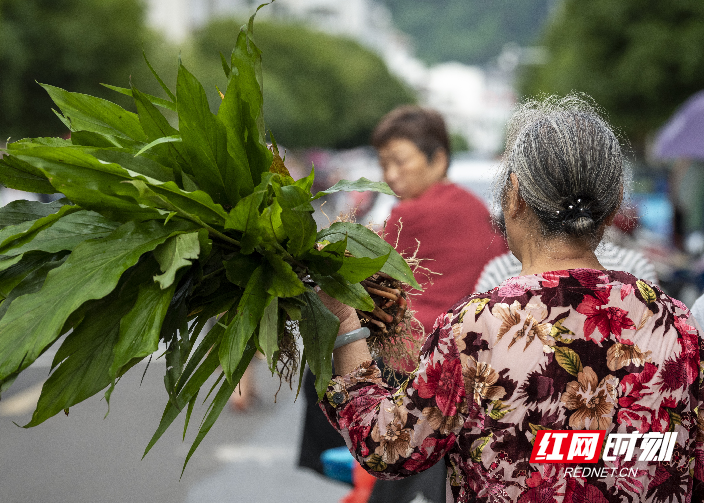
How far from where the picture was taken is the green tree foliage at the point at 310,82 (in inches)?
1790

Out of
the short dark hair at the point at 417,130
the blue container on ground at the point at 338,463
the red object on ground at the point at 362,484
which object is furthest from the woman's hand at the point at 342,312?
the short dark hair at the point at 417,130

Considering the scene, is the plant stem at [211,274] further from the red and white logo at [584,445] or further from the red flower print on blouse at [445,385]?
the red and white logo at [584,445]

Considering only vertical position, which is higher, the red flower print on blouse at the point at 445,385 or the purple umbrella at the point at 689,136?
the purple umbrella at the point at 689,136

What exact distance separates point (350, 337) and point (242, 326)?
0.31 metres

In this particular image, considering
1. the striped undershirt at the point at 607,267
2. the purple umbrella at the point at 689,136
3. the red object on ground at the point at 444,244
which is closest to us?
the striped undershirt at the point at 607,267

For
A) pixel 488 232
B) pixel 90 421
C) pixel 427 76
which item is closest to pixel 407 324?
pixel 488 232

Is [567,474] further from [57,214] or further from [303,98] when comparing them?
[303,98]

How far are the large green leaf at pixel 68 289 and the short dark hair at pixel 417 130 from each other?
94.4 inches

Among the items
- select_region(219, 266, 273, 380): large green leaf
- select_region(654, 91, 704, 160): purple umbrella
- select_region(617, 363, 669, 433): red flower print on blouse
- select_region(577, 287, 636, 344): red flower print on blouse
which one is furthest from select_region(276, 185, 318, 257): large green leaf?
select_region(654, 91, 704, 160): purple umbrella

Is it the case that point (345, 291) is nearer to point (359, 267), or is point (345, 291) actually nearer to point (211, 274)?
point (359, 267)

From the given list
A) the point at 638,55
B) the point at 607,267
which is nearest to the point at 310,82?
the point at 638,55

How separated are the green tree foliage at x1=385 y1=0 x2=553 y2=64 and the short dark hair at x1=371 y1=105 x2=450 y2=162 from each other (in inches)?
6860

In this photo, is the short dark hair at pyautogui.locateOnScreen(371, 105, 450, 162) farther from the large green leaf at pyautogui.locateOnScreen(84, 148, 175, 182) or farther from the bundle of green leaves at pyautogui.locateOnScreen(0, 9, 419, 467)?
the large green leaf at pyautogui.locateOnScreen(84, 148, 175, 182)

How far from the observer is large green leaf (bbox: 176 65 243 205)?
63.8 inches
